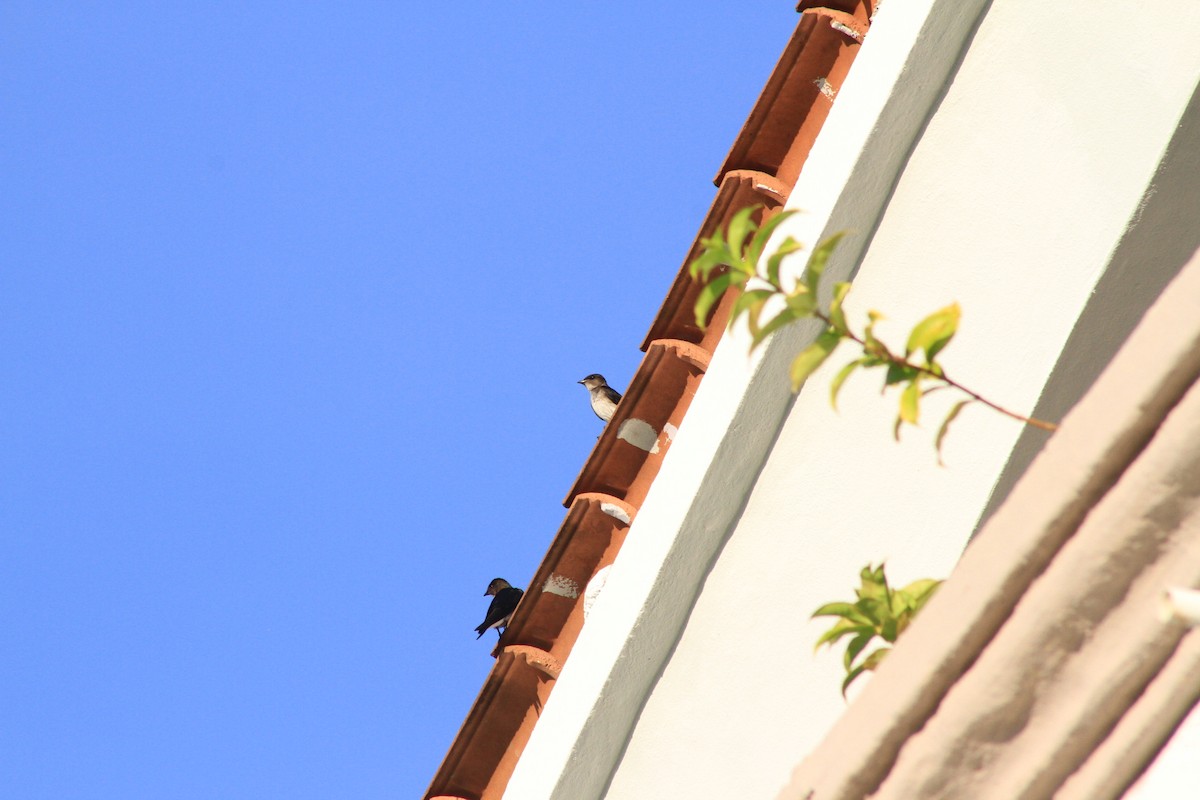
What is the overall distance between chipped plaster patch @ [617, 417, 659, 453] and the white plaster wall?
0.20m

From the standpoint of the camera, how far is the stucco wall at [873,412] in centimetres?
517

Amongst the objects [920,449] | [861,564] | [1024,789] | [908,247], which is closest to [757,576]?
[861,564]

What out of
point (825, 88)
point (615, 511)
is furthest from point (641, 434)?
point (825, 88)

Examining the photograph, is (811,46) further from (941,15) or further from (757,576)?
(757,576)

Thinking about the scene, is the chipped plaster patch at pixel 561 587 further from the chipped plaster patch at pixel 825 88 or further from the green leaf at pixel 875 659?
the green leaf at pixel 875 659

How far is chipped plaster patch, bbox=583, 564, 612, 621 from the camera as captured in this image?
5402mm

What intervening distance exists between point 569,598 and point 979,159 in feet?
6.87

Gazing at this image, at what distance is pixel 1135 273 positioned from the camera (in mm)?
5332

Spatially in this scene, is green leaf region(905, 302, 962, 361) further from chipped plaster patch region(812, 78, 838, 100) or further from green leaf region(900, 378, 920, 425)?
chipped plaster patch region(812, 78, 838, 100)

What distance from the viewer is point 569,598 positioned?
5484 millimetres

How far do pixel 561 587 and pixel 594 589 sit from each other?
0.14m

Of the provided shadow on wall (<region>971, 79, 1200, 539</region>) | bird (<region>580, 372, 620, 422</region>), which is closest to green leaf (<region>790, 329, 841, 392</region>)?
shadow on wall (<region>971, 79, 1200, 539</region>)

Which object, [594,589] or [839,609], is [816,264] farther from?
[594,589]

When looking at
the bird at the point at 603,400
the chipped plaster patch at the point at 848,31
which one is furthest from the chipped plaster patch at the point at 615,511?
the bird at the point at 603,400
